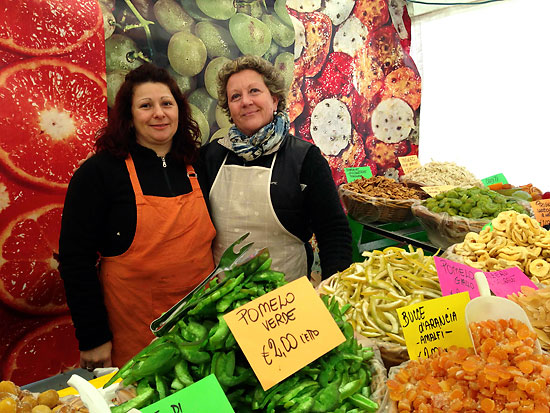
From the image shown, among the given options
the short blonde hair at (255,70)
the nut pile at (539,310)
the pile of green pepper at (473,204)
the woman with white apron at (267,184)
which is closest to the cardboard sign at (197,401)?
the nut pile at (539,310)

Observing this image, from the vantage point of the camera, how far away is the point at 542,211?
80.4 inches

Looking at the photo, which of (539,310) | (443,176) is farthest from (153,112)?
(443,176)

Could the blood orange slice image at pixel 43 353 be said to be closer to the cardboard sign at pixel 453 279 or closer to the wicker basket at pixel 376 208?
the wicker basket at pixel 376 208

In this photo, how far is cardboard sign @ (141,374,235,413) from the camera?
0.60m

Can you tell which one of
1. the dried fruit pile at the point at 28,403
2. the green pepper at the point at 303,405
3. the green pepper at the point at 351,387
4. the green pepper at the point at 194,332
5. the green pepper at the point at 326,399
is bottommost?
the green pepper at the point at 351,387

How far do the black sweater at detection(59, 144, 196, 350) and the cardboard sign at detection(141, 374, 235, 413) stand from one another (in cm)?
106

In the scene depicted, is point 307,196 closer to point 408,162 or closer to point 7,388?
point 7,388

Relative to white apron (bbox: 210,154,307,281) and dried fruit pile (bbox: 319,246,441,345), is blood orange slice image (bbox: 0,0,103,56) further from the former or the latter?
dried fruit pile (bbox: 319,246,441,345)

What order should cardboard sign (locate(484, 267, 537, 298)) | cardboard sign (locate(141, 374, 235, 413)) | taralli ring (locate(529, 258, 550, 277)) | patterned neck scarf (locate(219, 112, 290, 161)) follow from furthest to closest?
1. patterned neck scarf (locate(219, 112, 290, 161))
2. taralli ring (locate(529, 258, 550, 277))
3. cardboard sign (locate(484, 267, 537, 298))
4. cardboard sign (locate(141, 374, 235, 413))

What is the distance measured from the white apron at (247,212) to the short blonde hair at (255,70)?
0.34 metres

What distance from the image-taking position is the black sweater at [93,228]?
4.97 ft

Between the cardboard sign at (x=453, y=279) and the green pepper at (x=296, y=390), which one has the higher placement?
the cardboard sign at (x=453, y=279)

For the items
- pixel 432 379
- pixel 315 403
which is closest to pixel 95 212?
pixel 315 403

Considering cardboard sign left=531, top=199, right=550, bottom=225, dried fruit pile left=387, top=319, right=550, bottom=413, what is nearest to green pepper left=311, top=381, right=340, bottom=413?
dried fruit pile left=387, top=319, right=550, bottom=413
